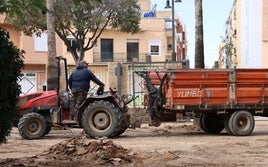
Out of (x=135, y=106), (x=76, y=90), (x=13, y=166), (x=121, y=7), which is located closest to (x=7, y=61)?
(x=13, y=166)

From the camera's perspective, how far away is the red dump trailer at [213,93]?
53.2ft

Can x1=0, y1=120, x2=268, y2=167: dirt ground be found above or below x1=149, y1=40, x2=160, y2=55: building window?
below

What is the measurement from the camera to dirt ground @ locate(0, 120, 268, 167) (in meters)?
10.2

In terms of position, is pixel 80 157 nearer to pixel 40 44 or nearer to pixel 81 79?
pixel 81 79

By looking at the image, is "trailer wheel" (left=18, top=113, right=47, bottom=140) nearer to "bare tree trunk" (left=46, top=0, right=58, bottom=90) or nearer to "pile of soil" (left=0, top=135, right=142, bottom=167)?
"pile of soil" (left=0, top=135, right=142, bottom=167)

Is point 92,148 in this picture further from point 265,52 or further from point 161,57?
point 161,57

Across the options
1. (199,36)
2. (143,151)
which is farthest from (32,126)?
(199,36)

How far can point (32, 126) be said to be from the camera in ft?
52.8

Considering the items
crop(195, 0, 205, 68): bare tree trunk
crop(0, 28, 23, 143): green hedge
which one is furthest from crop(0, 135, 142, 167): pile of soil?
crop(195, 0, 205, 68): bare tree trunk

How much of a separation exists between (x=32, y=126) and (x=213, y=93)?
5.30m

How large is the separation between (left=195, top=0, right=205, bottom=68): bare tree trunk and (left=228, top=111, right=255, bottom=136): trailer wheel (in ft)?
23.0

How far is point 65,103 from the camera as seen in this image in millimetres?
16109

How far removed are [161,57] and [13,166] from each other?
49525 mm

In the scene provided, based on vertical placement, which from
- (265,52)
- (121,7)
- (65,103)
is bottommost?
(65,103)
